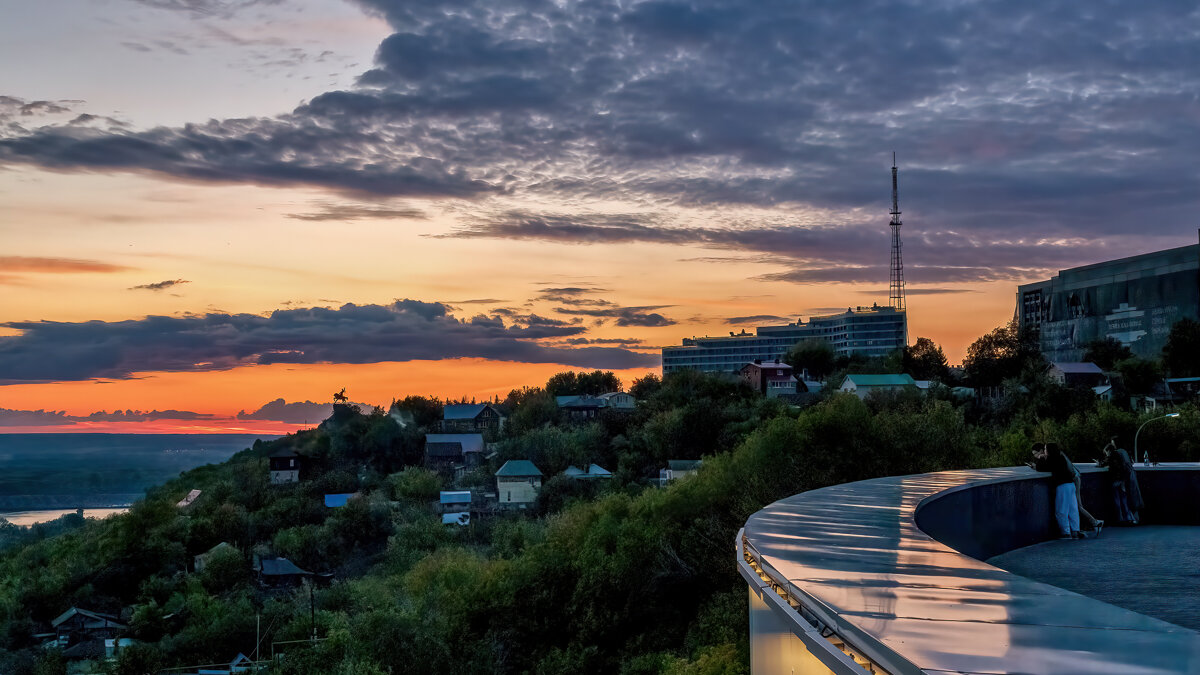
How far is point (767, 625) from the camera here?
4227 mm

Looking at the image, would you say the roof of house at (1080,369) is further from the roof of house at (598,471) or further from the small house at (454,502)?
the small house at (454,502)

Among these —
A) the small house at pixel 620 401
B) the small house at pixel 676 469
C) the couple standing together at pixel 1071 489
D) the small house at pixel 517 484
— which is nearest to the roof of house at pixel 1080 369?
the small house at pixel 676 469

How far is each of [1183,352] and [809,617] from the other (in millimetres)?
60914

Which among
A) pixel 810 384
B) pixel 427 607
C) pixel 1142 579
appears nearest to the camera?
pixel 1142 579

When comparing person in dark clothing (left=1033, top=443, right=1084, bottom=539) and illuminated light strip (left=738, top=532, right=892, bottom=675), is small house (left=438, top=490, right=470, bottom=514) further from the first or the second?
illuminated light strip (left=738, top=532, right=892, bottom=675)

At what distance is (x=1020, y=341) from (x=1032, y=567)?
6091 cm

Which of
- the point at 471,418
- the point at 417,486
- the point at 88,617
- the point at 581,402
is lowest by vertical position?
the point at 88,617

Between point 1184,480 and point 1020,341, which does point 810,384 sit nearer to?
point 1020,341

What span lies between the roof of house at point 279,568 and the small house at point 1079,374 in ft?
147

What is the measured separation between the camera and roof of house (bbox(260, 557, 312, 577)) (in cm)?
5553

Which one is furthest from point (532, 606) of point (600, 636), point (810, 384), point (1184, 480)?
point (810, 384)

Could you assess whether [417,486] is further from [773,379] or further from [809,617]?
[809,617]

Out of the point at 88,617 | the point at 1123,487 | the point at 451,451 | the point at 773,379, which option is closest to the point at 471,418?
the point at 451,451

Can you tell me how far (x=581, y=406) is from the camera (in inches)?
3450
